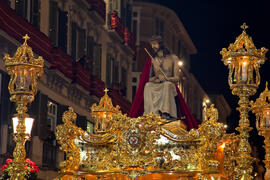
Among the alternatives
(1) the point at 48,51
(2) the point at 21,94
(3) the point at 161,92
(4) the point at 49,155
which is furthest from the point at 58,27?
(2) the point at 21,94

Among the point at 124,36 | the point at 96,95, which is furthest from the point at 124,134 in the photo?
the point at 124,36

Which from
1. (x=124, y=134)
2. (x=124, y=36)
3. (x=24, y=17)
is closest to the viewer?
(x=124, y=134)

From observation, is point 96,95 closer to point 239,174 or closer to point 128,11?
point 128,11

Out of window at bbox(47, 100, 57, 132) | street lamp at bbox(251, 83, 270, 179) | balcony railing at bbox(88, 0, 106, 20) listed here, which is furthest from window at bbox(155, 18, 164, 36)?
street lamp at bbox(251, 83, 270, 179)

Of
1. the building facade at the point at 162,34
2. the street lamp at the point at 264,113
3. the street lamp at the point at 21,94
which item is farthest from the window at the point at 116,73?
the street lamp at the point at 21,94

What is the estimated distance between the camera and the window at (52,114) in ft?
88.2

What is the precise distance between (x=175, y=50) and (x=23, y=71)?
149 feet

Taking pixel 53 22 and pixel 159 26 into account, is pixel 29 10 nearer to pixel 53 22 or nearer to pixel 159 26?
pixel 53 22

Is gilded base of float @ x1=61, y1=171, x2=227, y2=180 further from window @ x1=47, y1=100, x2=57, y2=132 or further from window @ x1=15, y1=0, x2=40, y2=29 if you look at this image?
window @ x1=47, y1=100, x2=57, y2=132

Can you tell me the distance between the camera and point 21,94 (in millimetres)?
15102

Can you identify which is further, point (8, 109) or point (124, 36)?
point (124, 36)

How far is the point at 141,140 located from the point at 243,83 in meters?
2.29

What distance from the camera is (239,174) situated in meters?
14.3

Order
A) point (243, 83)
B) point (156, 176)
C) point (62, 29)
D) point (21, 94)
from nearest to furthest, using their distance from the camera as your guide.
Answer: point (243, 83) < point (21, 94) < point (156, 176) < point (62, 29)
